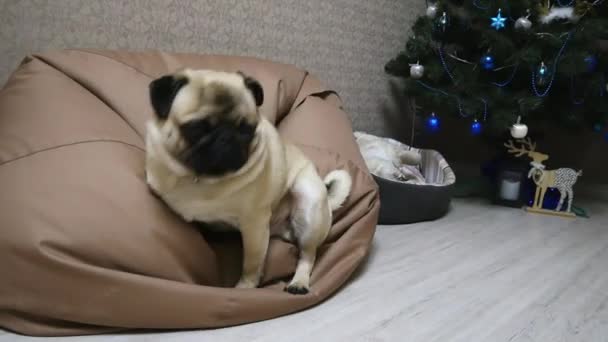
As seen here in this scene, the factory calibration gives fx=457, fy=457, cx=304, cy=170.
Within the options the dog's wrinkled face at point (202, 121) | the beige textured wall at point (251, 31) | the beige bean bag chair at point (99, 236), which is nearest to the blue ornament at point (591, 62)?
the beige textured wall at point (251, 31)

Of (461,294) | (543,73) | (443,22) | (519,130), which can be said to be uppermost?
(443,22)

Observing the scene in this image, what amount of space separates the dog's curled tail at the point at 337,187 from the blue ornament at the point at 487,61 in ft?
4.46

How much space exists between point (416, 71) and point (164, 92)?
1.96 m

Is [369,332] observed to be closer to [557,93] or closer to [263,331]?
[263,331]

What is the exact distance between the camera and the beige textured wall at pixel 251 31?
5.36ft

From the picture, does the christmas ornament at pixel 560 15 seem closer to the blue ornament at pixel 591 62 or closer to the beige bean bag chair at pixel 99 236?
the blue ornament at pixel 591 62

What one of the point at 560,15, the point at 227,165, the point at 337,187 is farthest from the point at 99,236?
the point at 560,15

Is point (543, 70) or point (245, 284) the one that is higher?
point (543, 70)

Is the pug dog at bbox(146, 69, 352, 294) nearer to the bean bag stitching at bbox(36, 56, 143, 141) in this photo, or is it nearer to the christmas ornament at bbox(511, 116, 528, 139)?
the bean bag stitching at bbox(36, 56, 143, 141)

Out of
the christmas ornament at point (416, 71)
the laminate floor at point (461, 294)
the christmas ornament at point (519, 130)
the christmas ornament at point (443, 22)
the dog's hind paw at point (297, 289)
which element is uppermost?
the christmas ornament at point (443, 22)

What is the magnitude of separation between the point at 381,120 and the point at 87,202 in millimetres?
2463

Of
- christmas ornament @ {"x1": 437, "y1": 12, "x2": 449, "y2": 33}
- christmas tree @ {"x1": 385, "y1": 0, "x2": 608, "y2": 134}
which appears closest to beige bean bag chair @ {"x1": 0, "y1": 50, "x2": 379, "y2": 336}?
christmas tree @ {"x1": 385, "y1": 0, "x2": 608, "y2": 134}

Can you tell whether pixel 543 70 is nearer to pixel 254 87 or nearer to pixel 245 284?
pixel 254 87

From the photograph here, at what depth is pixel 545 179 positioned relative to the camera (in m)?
2.61
